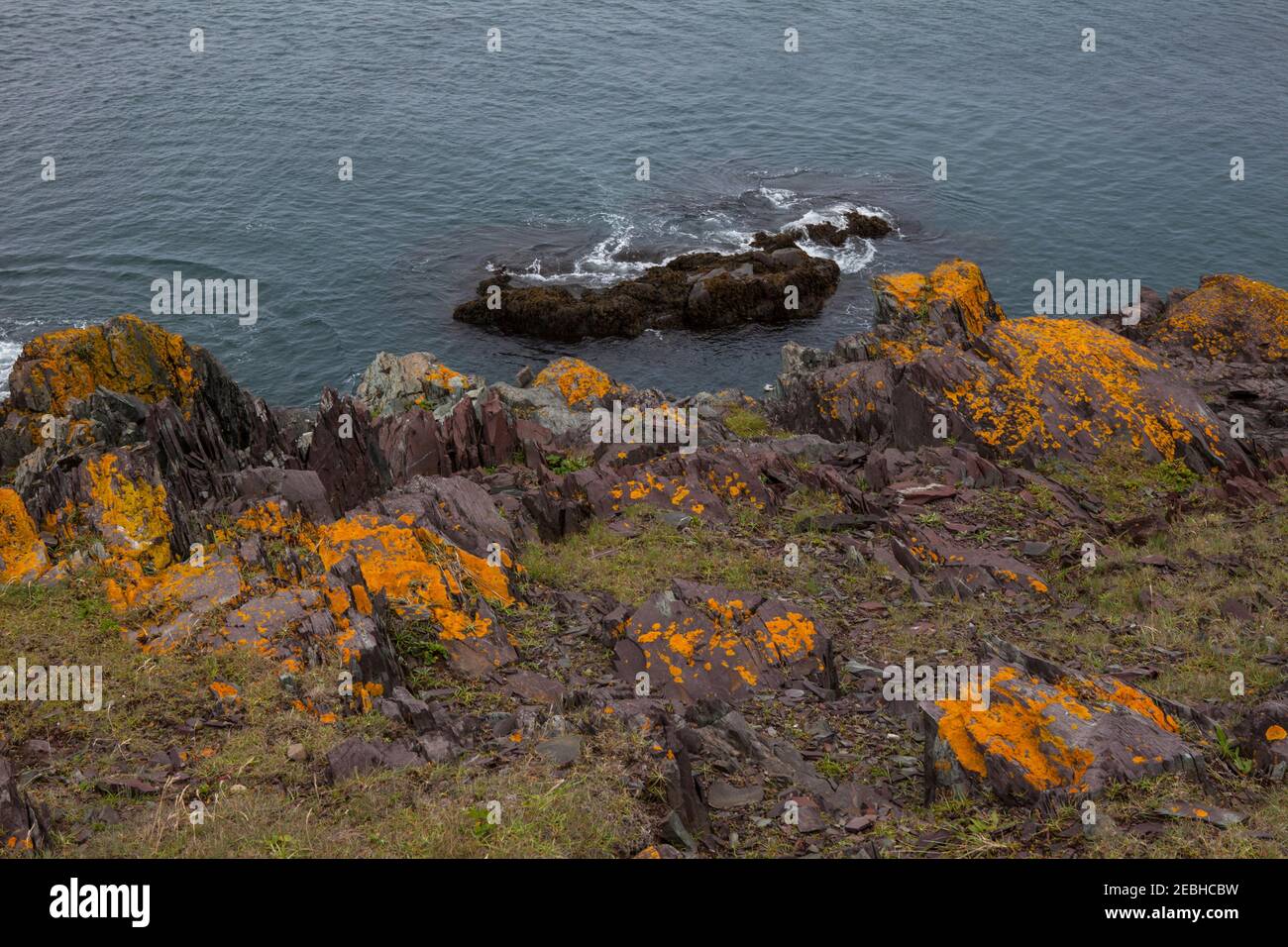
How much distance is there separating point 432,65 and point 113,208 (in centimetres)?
3136

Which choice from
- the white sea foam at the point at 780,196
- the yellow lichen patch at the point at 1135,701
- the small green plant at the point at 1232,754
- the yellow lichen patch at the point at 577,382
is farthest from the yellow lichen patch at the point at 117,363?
the white sea foam at the point at 780,196

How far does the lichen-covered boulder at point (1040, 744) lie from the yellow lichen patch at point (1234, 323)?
27365 mm

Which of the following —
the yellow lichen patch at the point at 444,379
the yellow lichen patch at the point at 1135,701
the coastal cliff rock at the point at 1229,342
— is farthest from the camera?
the yellow lichen patch at the point at 444,379

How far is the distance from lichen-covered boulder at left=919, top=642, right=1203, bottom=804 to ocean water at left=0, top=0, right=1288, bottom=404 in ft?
106

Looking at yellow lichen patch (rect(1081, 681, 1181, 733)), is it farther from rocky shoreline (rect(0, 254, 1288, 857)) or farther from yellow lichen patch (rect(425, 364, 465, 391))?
yellow lichen patch (rect(425, 364, 465, 391))

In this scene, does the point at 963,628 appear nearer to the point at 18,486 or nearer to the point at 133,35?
the point at 18,486

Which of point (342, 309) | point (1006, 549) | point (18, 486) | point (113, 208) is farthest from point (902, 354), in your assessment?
point (113, 208)

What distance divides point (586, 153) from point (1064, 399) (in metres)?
46.9

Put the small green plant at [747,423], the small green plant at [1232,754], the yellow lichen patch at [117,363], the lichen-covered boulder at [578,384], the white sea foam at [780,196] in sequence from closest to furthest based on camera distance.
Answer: the small green plant at [1232,754]
the yellow lichen patch at [117,363]
the small green plant at [747,423]
the lichen-covered boulder at [578,384]
the white sea foam at [780,196]

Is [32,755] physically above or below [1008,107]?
below

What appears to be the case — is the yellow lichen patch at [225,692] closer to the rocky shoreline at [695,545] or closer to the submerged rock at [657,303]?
the rocky shoreline at [695,545]

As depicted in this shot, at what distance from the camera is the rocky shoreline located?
12.7 meters

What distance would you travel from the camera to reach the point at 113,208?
58.7 metres

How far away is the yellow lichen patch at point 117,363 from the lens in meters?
26.1
